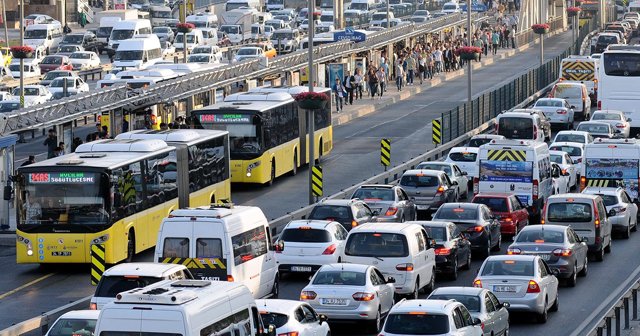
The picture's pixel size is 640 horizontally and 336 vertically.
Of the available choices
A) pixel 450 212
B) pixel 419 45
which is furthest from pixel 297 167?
pixel 419 45

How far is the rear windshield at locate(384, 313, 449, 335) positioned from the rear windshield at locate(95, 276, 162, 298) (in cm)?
417

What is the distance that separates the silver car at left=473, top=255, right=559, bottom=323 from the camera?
102ft

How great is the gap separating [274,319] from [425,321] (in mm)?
2320

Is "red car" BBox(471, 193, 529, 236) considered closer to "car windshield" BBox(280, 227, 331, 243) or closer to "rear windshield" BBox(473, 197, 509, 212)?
"rear windshield" BBox(473, 197, 509, 212)

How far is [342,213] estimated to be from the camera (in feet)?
127

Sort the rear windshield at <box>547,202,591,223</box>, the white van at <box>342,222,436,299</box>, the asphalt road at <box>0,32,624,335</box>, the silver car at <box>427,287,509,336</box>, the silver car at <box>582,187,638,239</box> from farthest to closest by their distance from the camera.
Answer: the silver car at <box>582,187,638,239</box> → the rear windshield at <box>547,202,591,223</box> → the asphalt road at <box>0,32,624,335</box> → the white van at <box>342,222,436,299</box> → the silver car at <box>427,287,509,336</box>

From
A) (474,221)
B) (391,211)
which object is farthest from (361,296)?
(391,211)

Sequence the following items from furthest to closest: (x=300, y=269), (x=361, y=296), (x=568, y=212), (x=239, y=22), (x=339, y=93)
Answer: (x=239, y=22) → (x=339, y=93) → (x=568, y=212) → (x=300, y=269) → (x=361, y=296)

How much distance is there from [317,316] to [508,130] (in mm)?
30963

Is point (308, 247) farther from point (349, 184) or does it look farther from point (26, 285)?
point (349, 184)

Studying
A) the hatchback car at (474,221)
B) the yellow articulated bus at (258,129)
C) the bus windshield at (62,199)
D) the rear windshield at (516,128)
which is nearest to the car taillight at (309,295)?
the bus windshield at (62,199)

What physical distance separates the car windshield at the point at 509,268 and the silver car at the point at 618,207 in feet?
36.0

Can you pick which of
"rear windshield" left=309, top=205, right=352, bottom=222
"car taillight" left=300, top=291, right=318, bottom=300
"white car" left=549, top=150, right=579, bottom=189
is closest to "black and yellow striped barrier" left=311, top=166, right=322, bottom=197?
"rear windshield" left=309, top=205, right=352, bottom=222

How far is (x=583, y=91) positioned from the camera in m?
68.6
